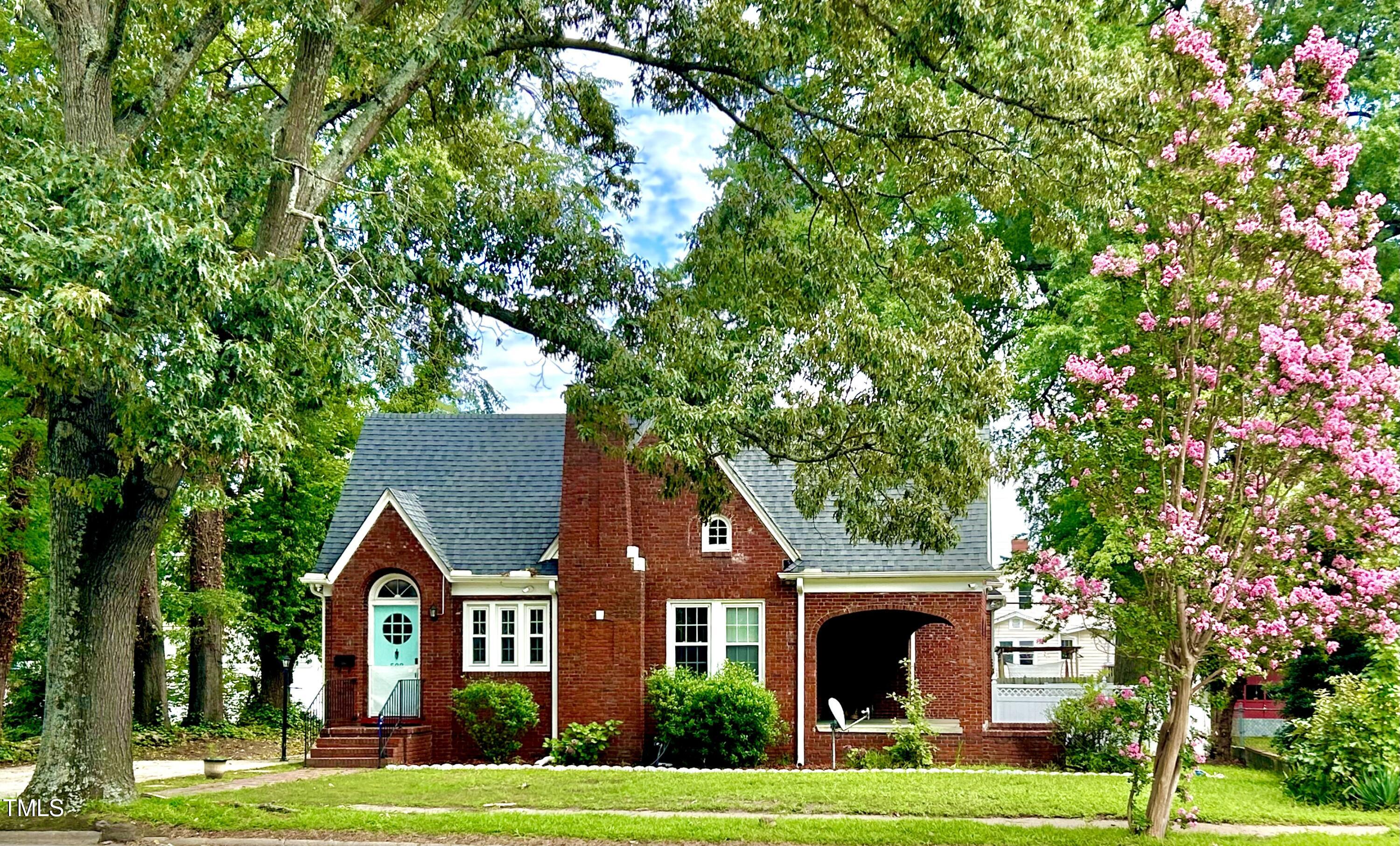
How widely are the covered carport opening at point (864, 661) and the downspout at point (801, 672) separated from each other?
2734 millimetres

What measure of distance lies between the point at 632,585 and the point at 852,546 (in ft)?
13.1

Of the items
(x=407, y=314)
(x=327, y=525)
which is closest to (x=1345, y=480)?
(x=407, y=314)

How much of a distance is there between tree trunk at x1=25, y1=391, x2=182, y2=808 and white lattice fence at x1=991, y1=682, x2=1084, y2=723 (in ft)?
48.2

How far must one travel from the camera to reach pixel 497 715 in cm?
2195

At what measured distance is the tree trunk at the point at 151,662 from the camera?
29.3 metres

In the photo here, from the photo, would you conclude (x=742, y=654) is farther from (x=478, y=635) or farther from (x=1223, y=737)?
(x=1223, y=737)

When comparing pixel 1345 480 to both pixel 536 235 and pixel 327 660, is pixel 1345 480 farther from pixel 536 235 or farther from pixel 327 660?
pixel 327 660

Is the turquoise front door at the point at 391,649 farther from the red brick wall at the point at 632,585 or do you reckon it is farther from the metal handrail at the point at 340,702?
the red brick wall at the point at 632,585

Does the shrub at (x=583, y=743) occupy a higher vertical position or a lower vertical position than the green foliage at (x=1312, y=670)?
lower

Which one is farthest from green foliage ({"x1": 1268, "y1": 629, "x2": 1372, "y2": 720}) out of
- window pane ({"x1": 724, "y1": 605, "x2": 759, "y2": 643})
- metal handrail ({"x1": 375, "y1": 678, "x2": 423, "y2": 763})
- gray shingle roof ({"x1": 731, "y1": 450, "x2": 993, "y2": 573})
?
metal handrail ({"x1": 375, "y1": 678, "x2": 423, "y2": 763})

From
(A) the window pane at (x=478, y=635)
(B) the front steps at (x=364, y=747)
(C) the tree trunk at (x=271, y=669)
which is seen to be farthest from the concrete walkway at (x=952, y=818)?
(C) the tree trunk at (x=271, y=669)

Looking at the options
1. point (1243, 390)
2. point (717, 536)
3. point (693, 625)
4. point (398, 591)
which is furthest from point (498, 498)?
point (1243, 390)

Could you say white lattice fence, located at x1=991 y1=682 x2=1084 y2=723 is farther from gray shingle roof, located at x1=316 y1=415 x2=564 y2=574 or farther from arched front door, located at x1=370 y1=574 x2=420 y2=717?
arched front door, located at x1=370 y1=574 x2=420 y2=717

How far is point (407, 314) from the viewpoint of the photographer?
16781 mm
